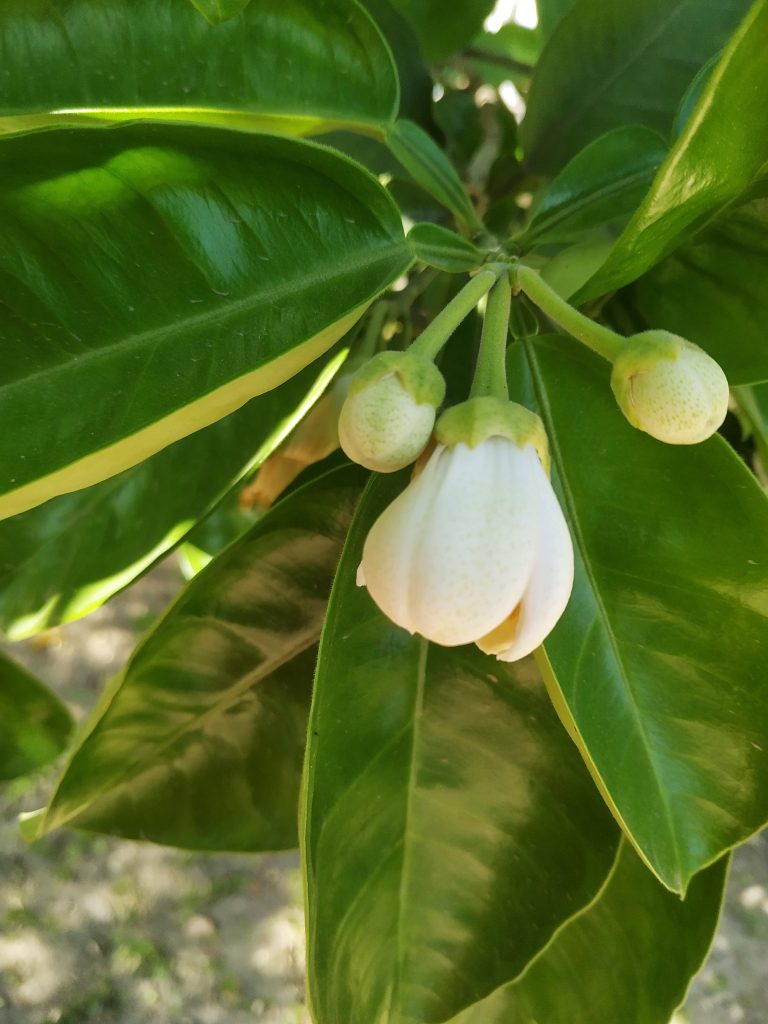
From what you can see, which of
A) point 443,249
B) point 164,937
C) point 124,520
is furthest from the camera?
point 164,937

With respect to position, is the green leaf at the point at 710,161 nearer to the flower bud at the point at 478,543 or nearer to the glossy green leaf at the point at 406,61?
the flower bud at the point at 478,543

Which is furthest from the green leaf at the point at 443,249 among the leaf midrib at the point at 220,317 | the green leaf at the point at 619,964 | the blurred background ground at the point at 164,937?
the blurred background ground at the point at 164,937

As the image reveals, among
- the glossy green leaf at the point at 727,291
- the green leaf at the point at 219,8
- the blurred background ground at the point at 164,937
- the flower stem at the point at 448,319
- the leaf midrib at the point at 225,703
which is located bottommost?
the blurred background ground at the point at 164,937

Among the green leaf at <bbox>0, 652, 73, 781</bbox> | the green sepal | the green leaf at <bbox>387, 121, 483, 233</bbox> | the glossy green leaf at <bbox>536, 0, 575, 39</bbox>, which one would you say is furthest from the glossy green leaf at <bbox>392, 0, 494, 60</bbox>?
the green leaf at <bbox>0, 652, 73, 781</bbox>

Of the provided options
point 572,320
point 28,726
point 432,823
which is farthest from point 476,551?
point 28,726

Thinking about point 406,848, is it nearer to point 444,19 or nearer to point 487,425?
point 487,425

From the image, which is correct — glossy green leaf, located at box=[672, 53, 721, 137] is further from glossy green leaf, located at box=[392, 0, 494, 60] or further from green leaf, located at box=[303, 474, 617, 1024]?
glossy green leaf, located at box=[392, 0, 494, 60]
